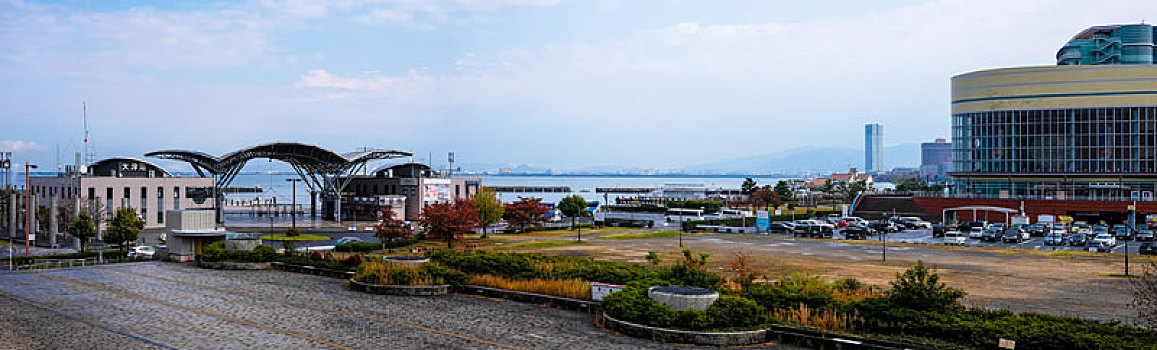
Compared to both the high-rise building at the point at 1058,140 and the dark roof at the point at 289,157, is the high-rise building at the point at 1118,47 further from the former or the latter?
the dark roof at the point at 289,157

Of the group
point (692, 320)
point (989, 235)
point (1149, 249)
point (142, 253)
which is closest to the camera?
point (692, 320)

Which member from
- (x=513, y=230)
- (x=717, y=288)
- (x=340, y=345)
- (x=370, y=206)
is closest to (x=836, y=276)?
(x=717, y=288)

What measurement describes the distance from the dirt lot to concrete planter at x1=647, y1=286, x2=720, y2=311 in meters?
10.4

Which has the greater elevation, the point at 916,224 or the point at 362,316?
the point at 362,316

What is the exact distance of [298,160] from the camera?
290ft

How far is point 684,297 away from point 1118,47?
104498 mm

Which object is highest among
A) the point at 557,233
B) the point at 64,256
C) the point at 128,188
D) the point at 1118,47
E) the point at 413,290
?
the point at 1118,47

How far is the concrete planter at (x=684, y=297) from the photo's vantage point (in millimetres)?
20047

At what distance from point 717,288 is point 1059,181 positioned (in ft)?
269

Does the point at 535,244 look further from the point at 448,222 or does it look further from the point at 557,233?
the point at 557,233

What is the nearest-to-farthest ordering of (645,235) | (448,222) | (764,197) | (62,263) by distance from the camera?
(62,263)
(448,222)
(645,235)
(764,197)

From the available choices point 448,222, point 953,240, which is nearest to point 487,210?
→ point 448,222

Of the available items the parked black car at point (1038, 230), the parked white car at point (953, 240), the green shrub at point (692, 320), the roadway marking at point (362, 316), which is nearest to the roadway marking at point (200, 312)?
the roadway marking at point (362, 316)

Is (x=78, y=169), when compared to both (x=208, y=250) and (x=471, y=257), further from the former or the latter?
(x=471, y=257)
